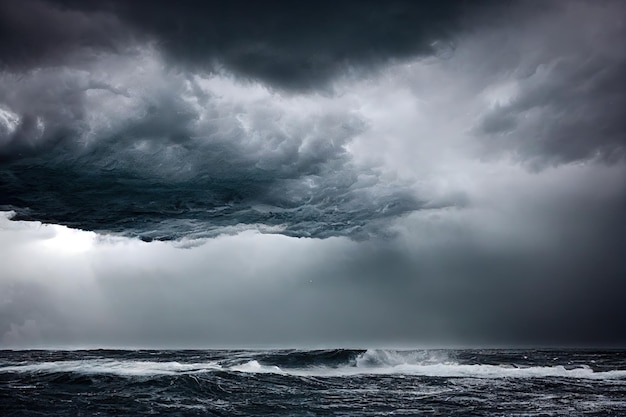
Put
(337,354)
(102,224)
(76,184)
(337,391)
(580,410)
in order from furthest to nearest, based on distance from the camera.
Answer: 1. (337,354)
2. (102,224)
3. (76,184)
4. (337,391)
5. (580,410)

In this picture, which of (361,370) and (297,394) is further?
(361,370)

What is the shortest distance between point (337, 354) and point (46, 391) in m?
36.4

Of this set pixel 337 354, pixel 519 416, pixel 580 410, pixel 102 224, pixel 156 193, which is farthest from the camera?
pixel 337 354

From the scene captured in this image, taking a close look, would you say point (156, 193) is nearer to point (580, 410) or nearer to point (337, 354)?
point (337, 354)

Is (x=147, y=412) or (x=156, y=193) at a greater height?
(x=156, y=193)

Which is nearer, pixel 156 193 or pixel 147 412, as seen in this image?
pixel 147 412

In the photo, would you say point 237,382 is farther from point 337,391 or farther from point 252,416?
point 252,416

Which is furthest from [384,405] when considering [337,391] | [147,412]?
[147,412]

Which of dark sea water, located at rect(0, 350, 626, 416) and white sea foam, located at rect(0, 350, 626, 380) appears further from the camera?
white sea foam, located at rect(0, 350, 626, 380)

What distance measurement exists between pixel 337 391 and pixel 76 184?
1118 inches

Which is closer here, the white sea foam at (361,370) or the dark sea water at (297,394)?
the dark sea water at (297,394)

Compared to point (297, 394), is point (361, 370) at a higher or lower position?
lower

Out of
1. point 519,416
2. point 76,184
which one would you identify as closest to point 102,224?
point 76,184

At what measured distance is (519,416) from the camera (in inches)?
733
